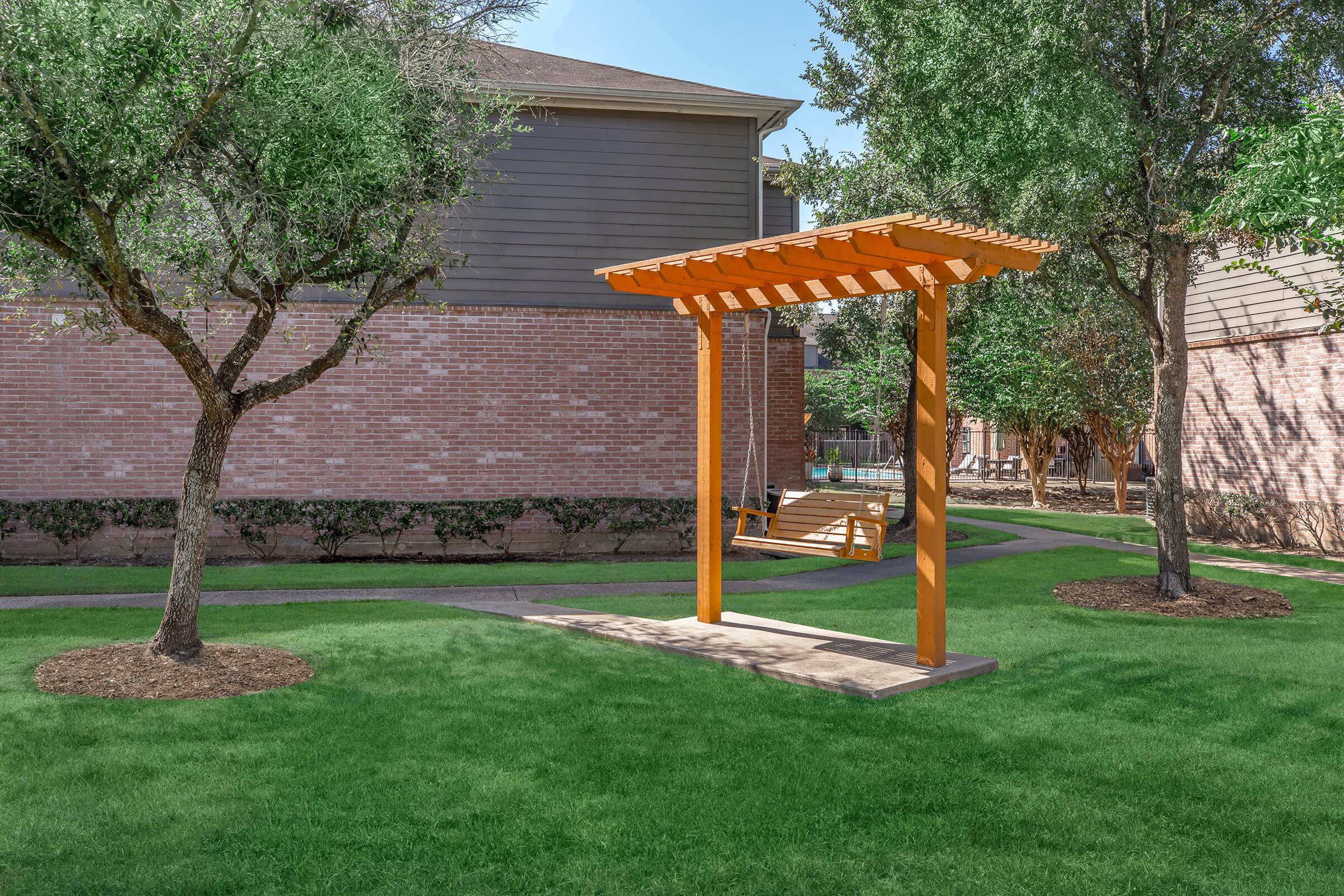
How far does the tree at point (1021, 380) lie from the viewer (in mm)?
21922

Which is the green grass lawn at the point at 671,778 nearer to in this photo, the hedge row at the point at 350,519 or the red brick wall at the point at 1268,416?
the hedge row at the point at 350,519

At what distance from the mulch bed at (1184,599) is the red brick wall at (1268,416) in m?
4.51

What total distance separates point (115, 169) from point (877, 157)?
1051cm

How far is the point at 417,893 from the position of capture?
359 centimetres

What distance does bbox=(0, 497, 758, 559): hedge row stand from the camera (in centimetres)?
1319

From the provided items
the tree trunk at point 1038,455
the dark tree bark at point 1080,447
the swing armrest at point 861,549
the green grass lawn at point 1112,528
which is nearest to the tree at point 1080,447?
the dark tree bark at point 1080,447

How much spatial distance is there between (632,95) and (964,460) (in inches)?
1057

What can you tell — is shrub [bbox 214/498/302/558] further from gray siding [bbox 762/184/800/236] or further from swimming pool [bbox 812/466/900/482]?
swimming pool [bbox 812/466/900/482]

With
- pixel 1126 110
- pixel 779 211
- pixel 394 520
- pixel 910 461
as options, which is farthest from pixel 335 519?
pixel 1126 110

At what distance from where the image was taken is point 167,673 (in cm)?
664

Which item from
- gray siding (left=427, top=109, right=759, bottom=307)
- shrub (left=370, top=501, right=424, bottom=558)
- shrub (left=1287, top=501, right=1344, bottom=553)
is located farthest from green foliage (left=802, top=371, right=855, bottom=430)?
shrub (left=370, top=501, right=424, bottom=558)

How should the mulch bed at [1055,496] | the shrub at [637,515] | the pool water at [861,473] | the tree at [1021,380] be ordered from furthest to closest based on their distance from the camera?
the pool water at [861,473] → the mulch bed at [1055,496] → the tree at [1021,380] → the shrub at [637,515]

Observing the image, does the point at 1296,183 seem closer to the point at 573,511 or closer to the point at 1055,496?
the point at 573,511

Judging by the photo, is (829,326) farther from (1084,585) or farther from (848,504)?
(848,504)
